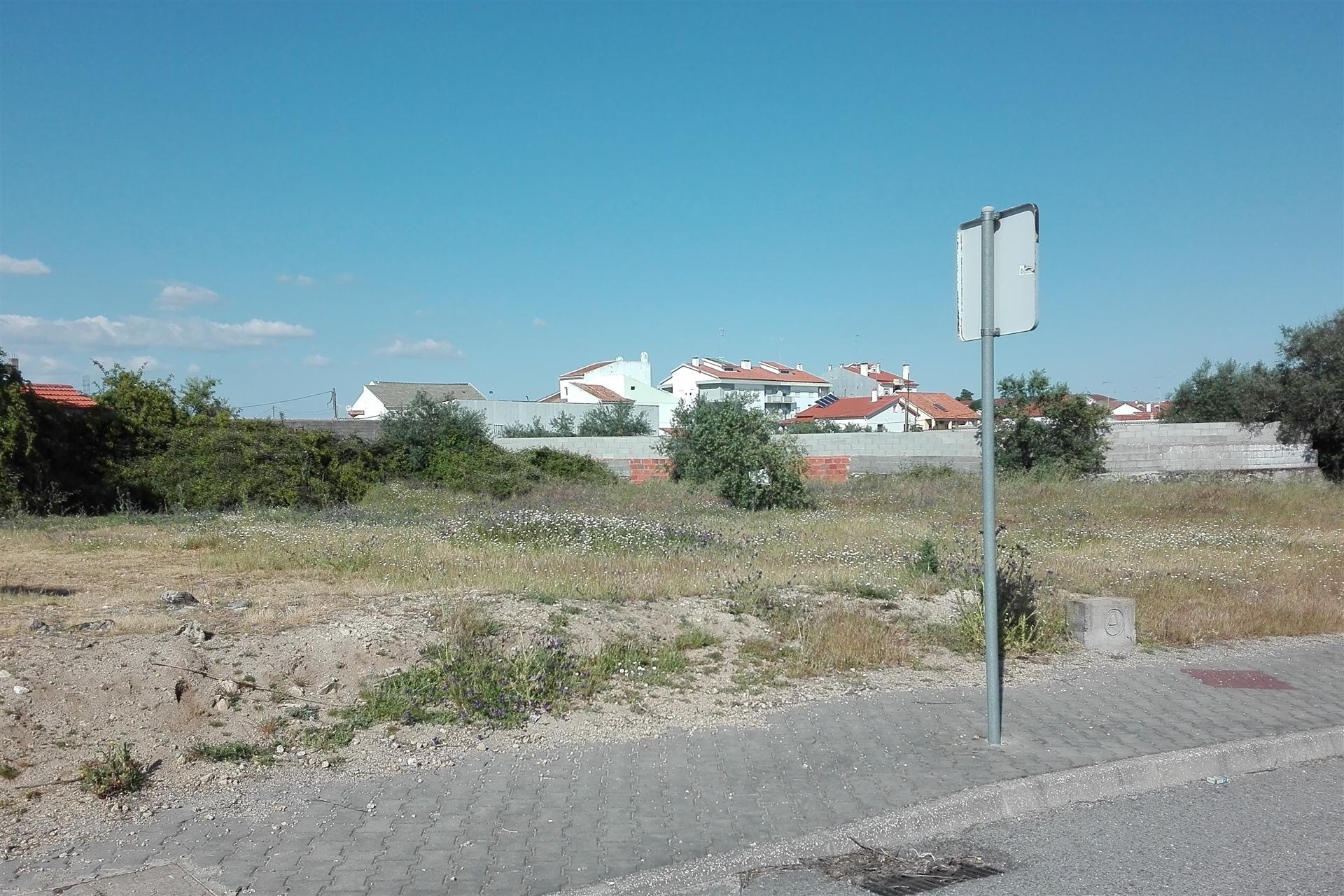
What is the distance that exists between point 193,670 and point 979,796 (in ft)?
14.8

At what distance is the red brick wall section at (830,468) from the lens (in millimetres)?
30750

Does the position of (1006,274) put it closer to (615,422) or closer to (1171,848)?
(1171,848)

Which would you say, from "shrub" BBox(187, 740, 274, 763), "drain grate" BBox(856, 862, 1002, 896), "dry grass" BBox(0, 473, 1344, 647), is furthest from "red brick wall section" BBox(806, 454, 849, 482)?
"drain grate" BBox(856, 862, 1002, 896)

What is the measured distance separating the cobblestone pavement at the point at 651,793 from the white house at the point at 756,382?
8366cm

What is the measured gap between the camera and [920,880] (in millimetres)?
4293

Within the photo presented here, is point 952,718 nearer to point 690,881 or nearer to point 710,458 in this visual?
point 690,881

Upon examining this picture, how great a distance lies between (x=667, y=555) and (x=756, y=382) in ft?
274

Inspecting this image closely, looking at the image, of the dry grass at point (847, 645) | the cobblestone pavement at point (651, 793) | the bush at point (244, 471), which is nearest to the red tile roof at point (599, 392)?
the bush at point (244, 471)

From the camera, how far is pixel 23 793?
4.56 meters

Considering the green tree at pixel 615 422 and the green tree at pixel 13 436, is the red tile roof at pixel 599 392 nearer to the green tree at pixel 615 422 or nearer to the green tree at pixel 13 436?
the green tree at pixel 615 422

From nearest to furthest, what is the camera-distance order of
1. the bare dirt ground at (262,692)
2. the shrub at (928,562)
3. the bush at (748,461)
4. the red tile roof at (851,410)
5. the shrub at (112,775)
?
the shrub at (112,775)
the bare dirt ground at (262,692)
the shrub at (928,562)
the bush at (748,461)
the red tile roof at (851,410)

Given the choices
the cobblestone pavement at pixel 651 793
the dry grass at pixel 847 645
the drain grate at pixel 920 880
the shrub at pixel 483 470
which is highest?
the shrub at pixel 483 470

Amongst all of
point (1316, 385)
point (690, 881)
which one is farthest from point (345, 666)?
point (1316, 385)

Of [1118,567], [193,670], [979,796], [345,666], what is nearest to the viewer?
[979,796]
